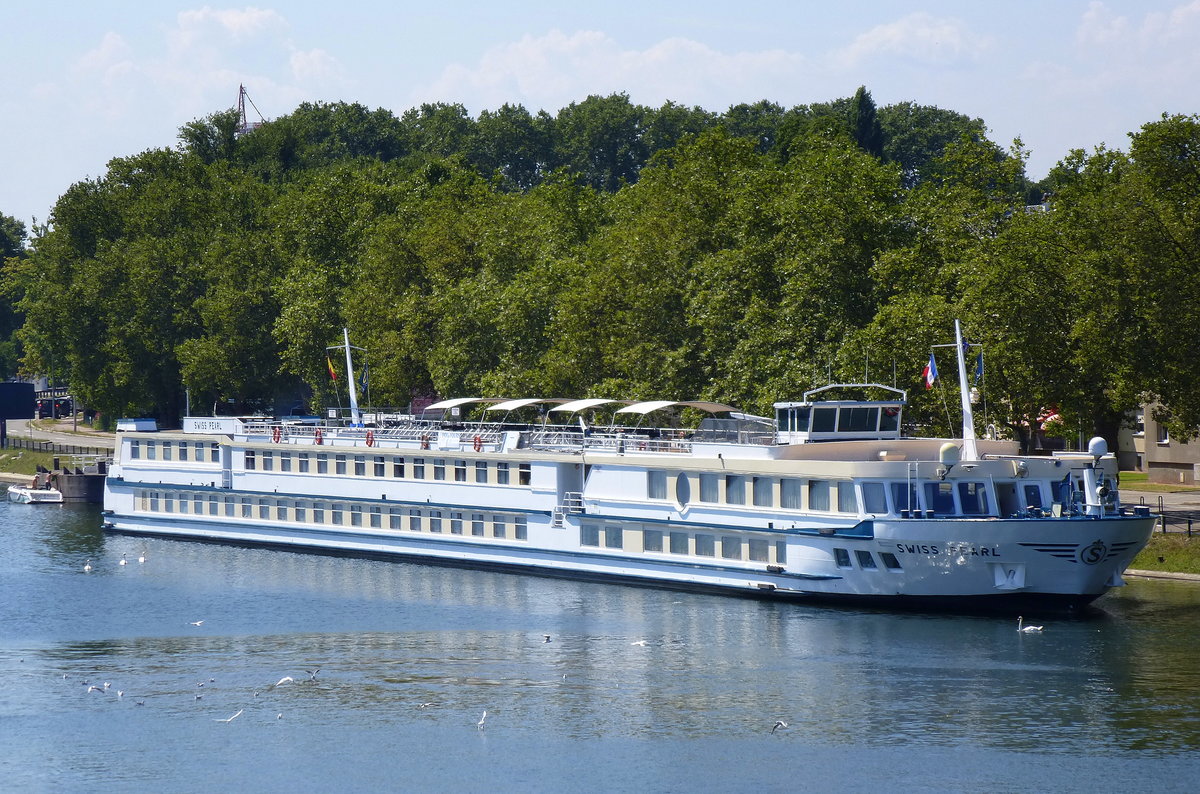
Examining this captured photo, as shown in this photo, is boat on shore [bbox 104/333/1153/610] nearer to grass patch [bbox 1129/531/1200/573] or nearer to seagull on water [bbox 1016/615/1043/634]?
seagull on water [bbox 1016/615/1043/634]

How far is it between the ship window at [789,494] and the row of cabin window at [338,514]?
1568 cm

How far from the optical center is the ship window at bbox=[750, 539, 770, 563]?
62250 mm

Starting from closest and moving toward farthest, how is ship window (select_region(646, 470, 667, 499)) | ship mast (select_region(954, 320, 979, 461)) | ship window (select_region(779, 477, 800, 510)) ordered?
ship mast (select_region(954, 320, 979, 461)) < ship window (select_region(779, 477, 800, 510)) < ship window (select_region(646, 470, 667, 499))

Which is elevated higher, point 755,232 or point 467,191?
point 467,191

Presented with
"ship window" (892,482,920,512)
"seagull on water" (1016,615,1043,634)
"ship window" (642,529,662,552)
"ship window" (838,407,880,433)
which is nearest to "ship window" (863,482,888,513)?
"ship window" (892,482,920,512)

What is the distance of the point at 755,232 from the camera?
284 ft

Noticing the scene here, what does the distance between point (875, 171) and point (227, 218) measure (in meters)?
67.5

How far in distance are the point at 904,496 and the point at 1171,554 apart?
48.0 ft

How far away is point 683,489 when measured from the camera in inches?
2581

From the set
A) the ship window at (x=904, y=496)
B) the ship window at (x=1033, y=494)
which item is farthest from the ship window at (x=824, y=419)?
the ship window at (x=1033, y=494)

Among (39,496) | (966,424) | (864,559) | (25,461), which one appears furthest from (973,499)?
(25,461)

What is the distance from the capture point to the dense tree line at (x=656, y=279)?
68.2m

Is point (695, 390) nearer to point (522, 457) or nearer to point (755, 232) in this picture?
point (755, 232)

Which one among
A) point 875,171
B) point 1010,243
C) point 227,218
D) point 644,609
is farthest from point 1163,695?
point 227,218
